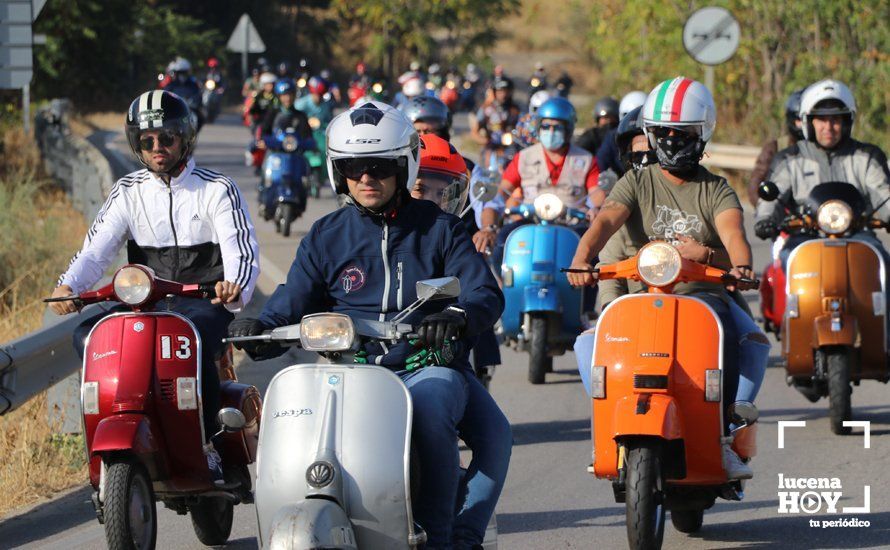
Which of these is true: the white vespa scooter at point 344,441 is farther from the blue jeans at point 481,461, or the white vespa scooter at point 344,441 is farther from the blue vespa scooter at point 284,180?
the blue vespa scooter at point 284,180

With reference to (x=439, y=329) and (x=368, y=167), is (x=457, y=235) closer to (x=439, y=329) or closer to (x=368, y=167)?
(x=368, y=167)

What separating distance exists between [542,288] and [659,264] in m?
4.62

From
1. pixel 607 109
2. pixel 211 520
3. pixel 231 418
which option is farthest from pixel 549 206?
pixel 231 418

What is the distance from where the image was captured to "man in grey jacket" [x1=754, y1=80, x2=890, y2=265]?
10.1m

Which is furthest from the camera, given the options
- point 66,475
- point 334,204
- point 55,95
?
point 55,95

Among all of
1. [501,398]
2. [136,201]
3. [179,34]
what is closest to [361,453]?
[136,201]

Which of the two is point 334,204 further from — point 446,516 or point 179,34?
point 179,34

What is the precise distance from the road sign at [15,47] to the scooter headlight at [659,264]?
312 inches

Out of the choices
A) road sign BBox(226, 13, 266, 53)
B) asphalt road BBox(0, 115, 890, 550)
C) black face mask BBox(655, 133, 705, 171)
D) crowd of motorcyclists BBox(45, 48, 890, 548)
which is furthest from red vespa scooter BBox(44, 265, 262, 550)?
road sign BBox(226, 13, 266, 53)

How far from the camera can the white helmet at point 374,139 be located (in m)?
5.80

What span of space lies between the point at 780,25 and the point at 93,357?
23278 millimetres

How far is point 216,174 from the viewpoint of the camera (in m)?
7.77

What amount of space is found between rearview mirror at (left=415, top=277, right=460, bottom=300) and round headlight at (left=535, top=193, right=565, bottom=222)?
6.17 m

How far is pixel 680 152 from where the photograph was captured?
762 centimetres
